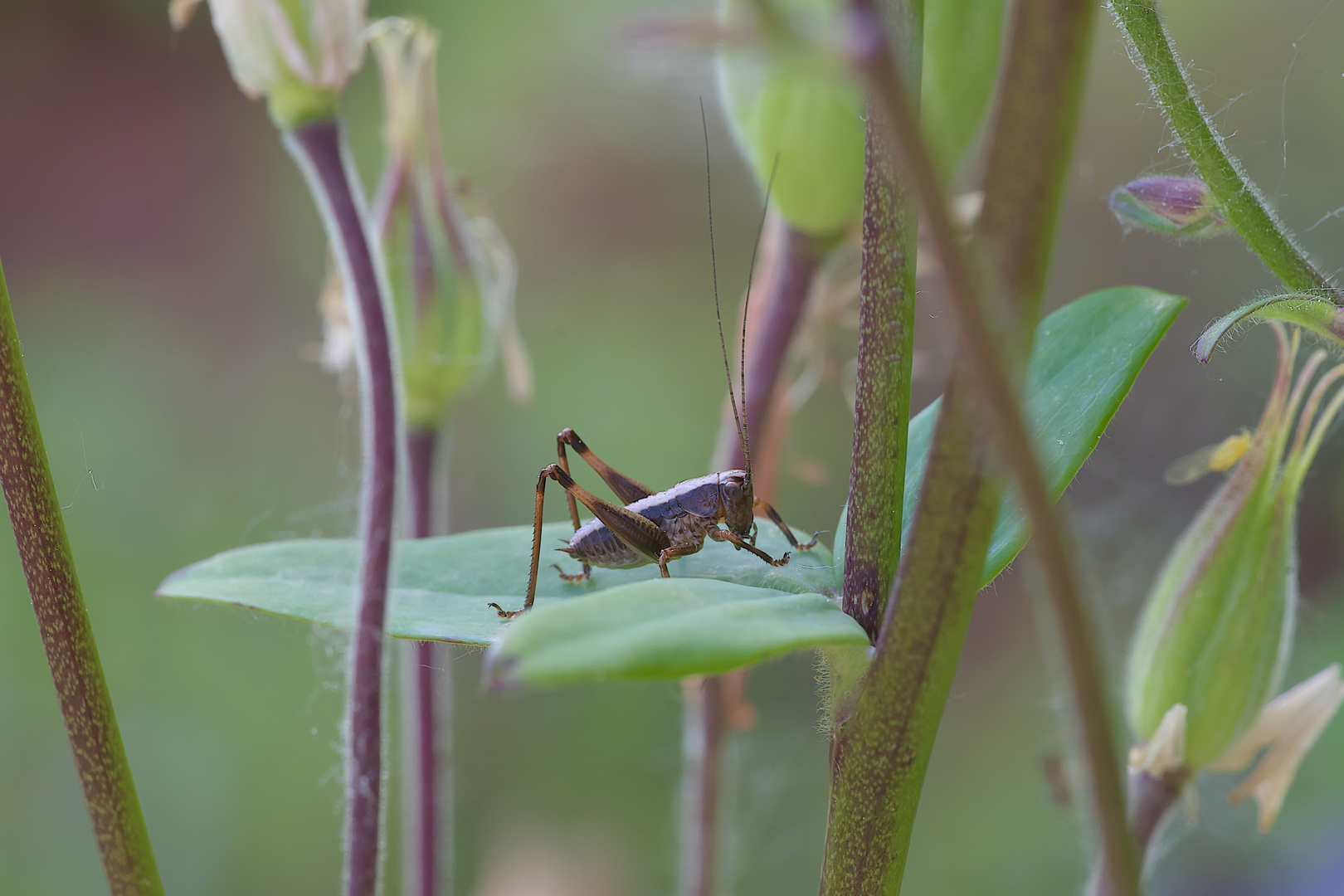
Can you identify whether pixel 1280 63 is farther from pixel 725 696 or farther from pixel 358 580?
pixel 358 580

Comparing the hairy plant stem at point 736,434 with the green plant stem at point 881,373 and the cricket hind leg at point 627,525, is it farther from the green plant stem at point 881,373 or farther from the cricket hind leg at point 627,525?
the green plant stem at point 881,373

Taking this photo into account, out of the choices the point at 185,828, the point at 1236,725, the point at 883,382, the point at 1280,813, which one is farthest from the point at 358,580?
the point at 1280,813

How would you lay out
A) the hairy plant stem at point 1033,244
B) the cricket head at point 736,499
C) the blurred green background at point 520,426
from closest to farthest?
the hairy plant stem at point 1033,244, the cricket head at point 736,499, the blurred green background at point 520,426

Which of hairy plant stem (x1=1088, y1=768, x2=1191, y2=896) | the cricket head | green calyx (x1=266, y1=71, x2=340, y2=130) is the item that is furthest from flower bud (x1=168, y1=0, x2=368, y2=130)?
hairy plant stem (x1=1088, y1=768, x2=1191, y2=896)

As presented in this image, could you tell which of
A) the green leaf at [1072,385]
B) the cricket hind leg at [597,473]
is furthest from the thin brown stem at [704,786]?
the green leaf at [1072,385]

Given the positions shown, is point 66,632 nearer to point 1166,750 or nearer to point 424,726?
point 424,726

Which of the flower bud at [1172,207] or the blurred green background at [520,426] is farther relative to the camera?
the blurred green background at [520,426]

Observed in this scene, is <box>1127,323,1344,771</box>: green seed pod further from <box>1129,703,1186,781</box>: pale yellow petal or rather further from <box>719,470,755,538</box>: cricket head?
<box>719,470,755,538</box>: cricket head

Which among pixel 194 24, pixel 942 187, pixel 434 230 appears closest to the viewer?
pixel 942 187
